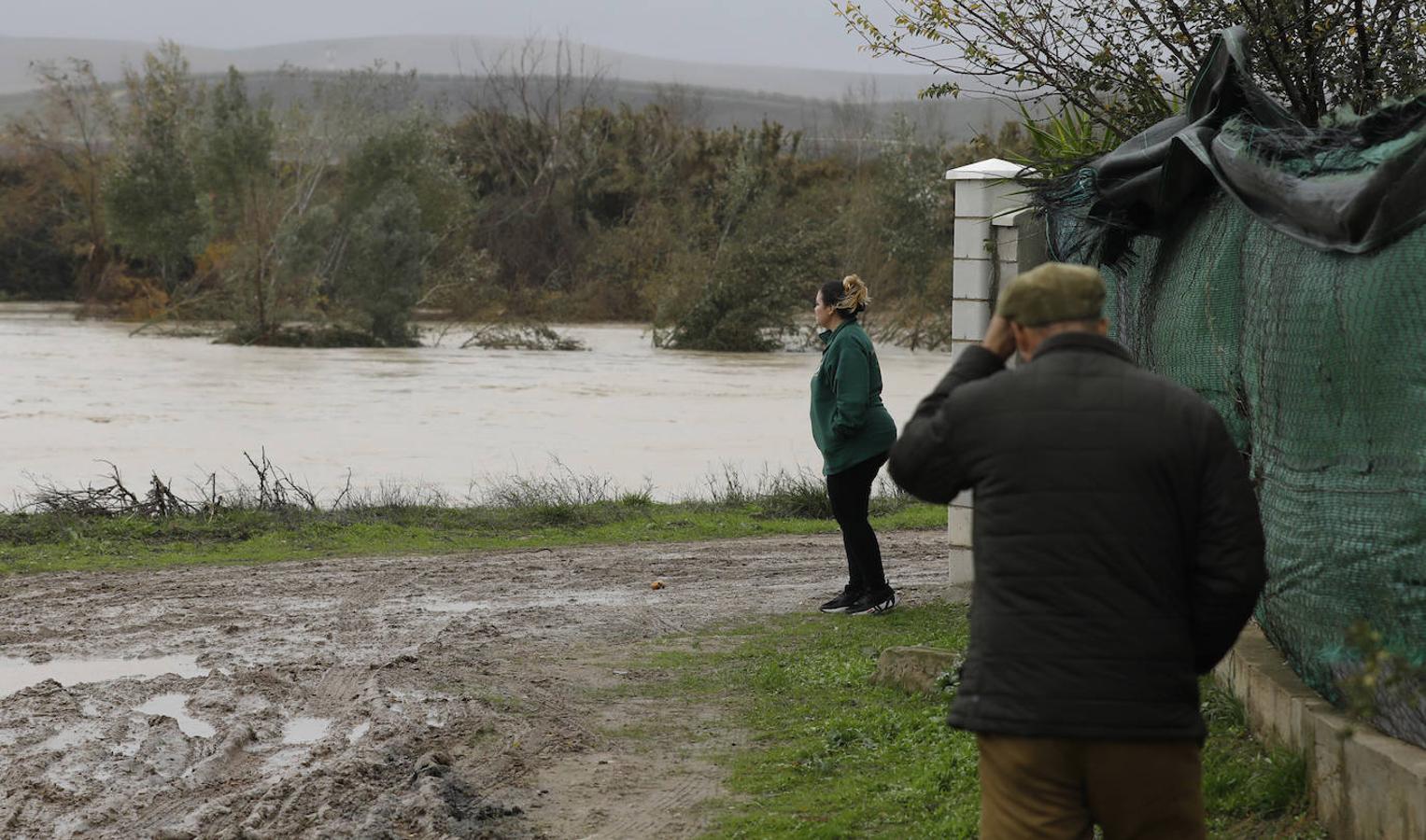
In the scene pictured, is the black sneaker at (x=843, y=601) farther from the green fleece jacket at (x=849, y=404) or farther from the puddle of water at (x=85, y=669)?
the puddle of water at (x=85, y=669)

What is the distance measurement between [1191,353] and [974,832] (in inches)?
79.6

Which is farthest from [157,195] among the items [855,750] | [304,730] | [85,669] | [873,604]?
[855,750]

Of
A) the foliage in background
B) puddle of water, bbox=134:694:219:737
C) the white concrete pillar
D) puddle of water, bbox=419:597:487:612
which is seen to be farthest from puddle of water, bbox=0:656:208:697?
the foliage in background

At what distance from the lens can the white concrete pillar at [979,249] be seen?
9.12m

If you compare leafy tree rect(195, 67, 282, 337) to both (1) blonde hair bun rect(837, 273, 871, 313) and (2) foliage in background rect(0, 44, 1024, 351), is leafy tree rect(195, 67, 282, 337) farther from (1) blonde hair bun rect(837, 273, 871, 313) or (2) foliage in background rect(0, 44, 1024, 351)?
(1) blonde hair bun rect(837, 273, 871, 313)

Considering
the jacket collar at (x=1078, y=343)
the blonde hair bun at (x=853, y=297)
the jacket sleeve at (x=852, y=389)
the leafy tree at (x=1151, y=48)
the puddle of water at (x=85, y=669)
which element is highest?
the leafy tree at (x=1151, y=48)

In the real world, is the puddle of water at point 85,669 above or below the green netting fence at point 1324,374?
below

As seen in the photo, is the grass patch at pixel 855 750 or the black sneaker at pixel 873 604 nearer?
the grass patch at pixel 855 750

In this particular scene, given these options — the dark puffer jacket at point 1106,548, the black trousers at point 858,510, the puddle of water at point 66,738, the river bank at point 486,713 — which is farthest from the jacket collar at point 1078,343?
the black trousers at point 858,510

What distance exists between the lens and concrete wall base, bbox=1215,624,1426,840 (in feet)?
11.9

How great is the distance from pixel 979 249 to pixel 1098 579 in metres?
6.36

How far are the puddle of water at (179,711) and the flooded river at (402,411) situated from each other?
9477 millimetres

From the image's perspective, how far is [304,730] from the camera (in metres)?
6.50

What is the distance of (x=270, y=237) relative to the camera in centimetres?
3975
